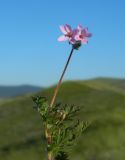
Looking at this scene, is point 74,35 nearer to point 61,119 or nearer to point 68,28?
point 68,28

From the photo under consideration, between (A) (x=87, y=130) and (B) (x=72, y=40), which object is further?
(A) (x=87, y=130)

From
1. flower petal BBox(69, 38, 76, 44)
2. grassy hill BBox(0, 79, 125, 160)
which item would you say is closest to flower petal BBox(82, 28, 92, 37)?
flower petal BBox(69, 38, 76, 44)

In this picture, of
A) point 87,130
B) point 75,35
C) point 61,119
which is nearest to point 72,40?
point 75,35

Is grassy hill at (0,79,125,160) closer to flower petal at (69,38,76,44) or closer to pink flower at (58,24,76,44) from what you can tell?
pink flower at (58,24,76,44)

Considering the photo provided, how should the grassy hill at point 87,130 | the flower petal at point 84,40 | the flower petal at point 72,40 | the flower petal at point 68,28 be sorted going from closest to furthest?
the flower petal at point 84,40 < the flower petal at point 72,40 < the flower petal at point 68,28 < the grassy hill at point 87,130

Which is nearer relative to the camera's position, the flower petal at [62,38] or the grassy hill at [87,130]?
the flower petal at [62,38]

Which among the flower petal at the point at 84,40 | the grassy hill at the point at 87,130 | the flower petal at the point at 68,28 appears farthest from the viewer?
the grassy hill at the point at 87,130

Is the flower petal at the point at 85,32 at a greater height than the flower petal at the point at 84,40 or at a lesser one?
greater

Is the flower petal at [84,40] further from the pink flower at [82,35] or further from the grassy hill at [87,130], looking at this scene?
the grassy hill at [87,130]

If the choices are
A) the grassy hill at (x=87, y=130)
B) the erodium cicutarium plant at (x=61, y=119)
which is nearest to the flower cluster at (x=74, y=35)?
the erodium cicutarium plant at (x=61, y=119)
